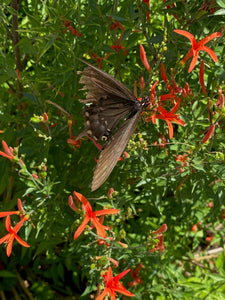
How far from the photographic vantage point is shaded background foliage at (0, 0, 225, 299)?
1.93 meters

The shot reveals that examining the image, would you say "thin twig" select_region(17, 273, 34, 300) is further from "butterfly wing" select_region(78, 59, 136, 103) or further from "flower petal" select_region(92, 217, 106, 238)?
"butterfly wing" select_region(78, 59, 136, 103)

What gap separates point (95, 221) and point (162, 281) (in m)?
1.42

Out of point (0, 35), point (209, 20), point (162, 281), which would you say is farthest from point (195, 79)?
point (162, 281)

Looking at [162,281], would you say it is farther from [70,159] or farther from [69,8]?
[69,8]

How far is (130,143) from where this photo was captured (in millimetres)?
1900

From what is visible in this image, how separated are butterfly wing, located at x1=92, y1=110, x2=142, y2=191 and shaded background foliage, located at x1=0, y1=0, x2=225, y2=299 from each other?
0.63 feet

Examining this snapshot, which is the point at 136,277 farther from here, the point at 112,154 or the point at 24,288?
the point at 112,154

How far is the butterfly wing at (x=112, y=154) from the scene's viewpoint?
1500 millimetres

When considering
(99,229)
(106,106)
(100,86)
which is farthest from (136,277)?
(100,86)

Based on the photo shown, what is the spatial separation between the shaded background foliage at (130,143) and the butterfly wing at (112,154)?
191mm

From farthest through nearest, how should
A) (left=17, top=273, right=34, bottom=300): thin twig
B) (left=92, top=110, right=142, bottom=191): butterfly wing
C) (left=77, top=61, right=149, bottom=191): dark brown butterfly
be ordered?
(left=17, top=273, right=34, bottom=300): thin twig
(left=77, top=61, right=149, bottom=191): dark brown butterfly
(left=92, top=110, right=142, bottom=191): butterfly wing

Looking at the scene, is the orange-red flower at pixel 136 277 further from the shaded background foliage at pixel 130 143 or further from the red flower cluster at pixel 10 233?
the red flower cluster at pixel 10 233

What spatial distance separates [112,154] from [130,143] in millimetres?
322

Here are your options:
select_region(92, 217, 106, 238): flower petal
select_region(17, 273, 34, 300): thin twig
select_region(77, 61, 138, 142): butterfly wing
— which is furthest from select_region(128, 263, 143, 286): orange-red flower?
select_region(77, 61, 138, 142): butterfly wing
